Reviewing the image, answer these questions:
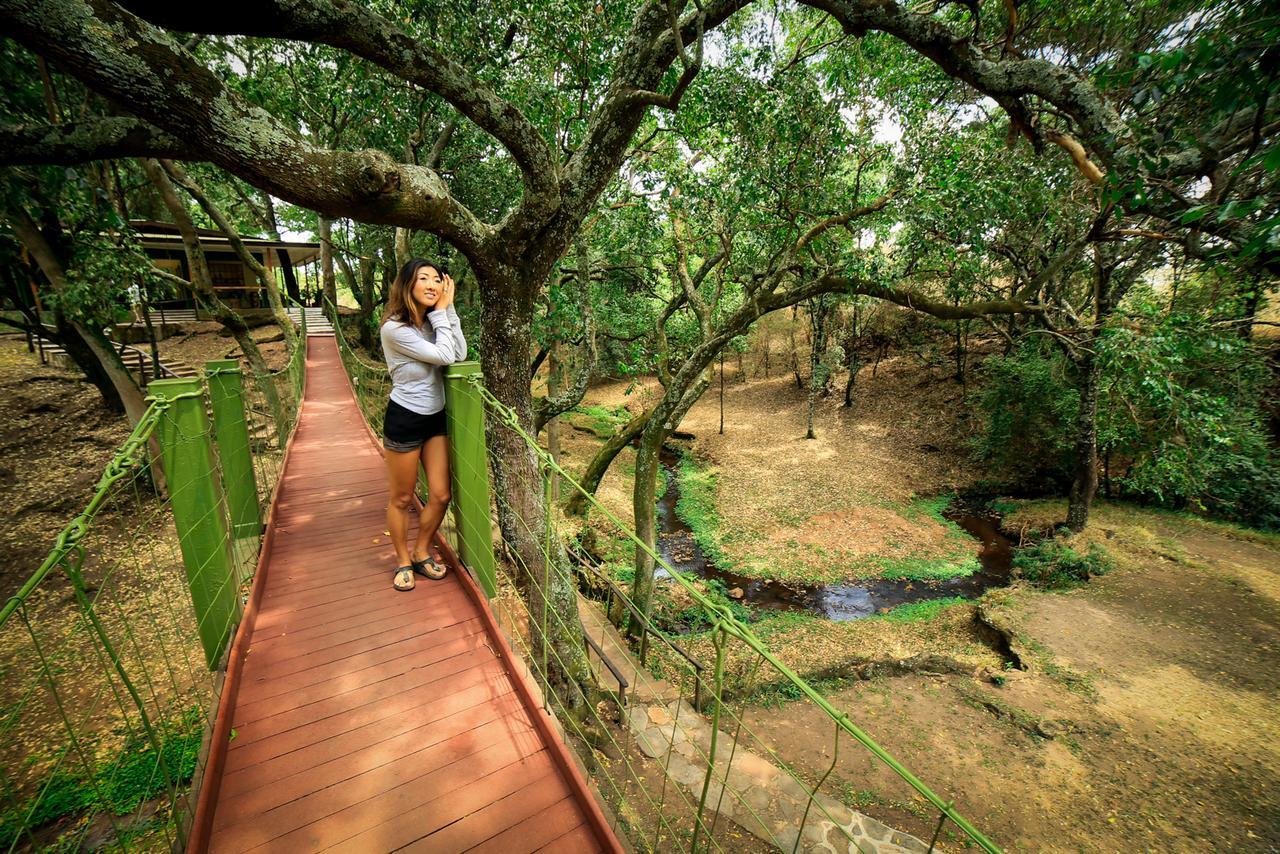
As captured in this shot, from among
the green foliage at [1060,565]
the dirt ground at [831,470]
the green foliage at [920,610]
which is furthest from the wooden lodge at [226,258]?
the green foliage at [1060,565]

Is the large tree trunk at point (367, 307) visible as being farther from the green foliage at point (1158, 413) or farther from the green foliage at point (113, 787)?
the green foliage at point (1158, 413)

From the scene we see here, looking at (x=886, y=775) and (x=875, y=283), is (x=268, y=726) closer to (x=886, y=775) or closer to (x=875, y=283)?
(x=886, y=775)

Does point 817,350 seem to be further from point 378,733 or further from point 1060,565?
point 378,733

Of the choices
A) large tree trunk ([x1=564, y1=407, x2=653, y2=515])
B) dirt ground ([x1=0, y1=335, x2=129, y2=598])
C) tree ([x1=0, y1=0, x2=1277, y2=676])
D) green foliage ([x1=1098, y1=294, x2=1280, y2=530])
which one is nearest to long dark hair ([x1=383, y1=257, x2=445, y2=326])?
tree ([x1=0, y1=0, x2=1277, y2=676])

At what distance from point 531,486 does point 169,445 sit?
7.66ft

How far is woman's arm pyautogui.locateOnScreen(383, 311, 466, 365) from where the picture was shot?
10.1 ft

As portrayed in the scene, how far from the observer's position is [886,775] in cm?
559

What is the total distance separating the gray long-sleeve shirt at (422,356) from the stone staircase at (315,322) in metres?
16.7

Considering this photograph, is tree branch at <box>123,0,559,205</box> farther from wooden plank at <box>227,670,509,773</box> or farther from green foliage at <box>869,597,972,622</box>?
green foliage at <box>869,597,972,622</box>

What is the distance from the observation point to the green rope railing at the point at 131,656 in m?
1.81

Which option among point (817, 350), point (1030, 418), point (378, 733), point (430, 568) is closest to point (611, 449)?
point (430, 568)

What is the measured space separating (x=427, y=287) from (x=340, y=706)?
234 cm

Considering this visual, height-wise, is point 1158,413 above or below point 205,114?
below

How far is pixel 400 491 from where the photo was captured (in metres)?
3.35
